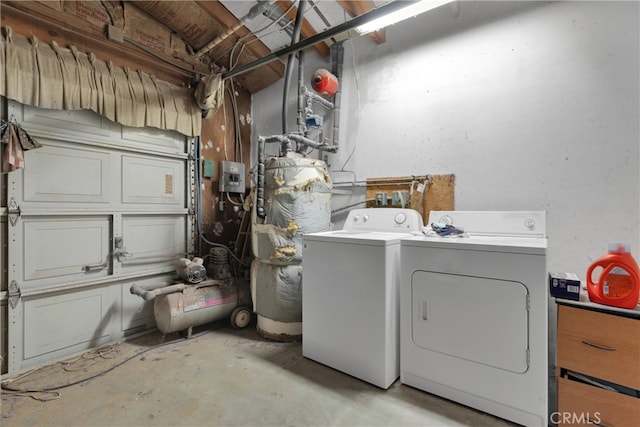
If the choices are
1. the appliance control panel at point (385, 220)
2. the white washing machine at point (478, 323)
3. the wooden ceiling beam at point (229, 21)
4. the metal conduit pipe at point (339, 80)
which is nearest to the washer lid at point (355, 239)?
the white washing machine at point (478, 323)

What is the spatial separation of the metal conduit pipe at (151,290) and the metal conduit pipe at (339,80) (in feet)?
6.46

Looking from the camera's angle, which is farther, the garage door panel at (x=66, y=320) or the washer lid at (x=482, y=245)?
the garage door panel at (x=66, y=320)

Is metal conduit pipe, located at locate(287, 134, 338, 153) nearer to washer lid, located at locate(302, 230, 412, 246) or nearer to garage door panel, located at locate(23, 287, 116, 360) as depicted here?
washer lid, located at locate(302, 230, 412, 246)

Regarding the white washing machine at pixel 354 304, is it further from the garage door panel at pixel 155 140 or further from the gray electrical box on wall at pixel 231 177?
Result: the garage door panel at pixel 155 140

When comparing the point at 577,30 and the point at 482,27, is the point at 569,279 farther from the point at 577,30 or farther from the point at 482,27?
the point at 482,27

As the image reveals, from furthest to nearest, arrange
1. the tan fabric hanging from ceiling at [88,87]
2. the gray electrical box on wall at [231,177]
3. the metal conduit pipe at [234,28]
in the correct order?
the gray electrical box on wall at [231,177], the metal conduit pipe at [234,28], the tan fabric hanging from ceiling at [88,87]

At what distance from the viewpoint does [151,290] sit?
242 centimetres

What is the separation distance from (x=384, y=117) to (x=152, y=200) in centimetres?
228

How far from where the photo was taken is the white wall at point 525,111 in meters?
1.81

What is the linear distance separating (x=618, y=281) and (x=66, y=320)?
3.52 m

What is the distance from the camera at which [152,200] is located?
2.66 meters

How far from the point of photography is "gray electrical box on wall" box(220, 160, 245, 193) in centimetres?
319

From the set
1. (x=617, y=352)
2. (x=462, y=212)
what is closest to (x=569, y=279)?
(x=617, y=352)

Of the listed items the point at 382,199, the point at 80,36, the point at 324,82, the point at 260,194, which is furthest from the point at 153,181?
the point at 382,199
